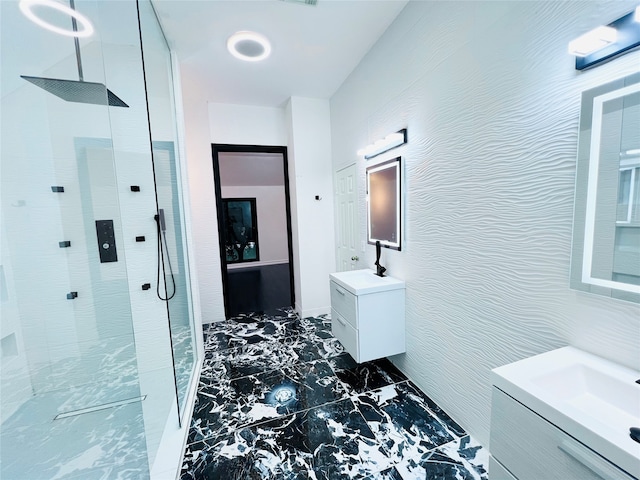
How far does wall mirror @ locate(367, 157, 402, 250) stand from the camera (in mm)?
2086

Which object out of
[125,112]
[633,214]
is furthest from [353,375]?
[125,112]

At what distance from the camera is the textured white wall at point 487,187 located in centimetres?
100

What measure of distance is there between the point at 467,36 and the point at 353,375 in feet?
7.89

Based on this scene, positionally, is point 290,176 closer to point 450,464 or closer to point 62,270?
point 62,270

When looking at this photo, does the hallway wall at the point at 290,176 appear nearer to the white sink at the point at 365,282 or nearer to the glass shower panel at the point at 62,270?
the white sink at the point at 365,282

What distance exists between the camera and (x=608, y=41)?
0.86 metres

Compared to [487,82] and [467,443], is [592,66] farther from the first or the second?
[467,443]

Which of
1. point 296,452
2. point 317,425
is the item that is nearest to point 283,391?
point 317,425

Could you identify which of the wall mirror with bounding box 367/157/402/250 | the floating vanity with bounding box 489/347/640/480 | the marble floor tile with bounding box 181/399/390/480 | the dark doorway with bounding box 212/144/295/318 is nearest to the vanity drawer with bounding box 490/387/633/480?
the floating vanity with bounding box 489/347/640/480

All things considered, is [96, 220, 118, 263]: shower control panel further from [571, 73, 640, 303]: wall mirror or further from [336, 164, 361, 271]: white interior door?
[571, 73, 640, 303]: wall mirror

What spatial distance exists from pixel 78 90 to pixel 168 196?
0.82 metres

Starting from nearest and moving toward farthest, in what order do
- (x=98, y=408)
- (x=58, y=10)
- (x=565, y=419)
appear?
(x=565, y=419), (x=58, y=10), (x=98, y=408)

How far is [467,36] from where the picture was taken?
1400 millimetres

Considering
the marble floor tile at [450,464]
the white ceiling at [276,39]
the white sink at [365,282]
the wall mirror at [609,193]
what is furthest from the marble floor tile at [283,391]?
the white ceiling at [276,39]
